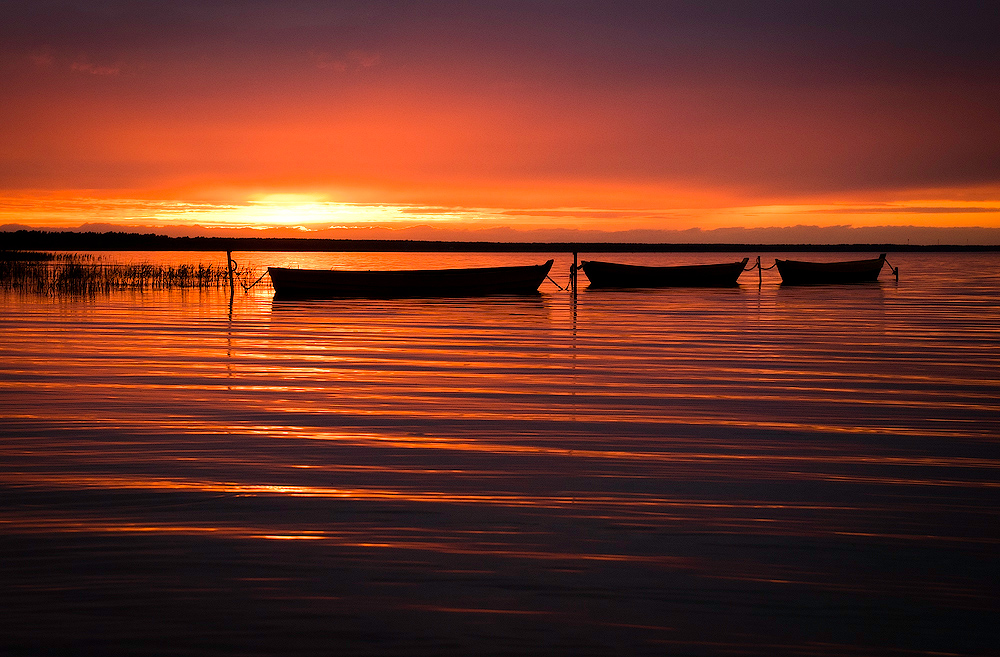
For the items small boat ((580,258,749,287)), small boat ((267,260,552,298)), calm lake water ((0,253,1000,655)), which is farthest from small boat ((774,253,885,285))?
calm lake water ((0,253,1000,655))

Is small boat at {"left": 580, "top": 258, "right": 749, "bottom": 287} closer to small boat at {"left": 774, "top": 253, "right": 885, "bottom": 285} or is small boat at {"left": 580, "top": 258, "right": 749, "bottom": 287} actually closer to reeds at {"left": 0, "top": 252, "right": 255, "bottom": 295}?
small boat at {"left": 774, "top": 253, "right": 885, "bottom": 285}

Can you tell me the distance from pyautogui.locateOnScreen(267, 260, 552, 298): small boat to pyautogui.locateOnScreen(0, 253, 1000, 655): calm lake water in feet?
68.4

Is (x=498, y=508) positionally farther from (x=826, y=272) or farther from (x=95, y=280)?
(x=826, y=272)

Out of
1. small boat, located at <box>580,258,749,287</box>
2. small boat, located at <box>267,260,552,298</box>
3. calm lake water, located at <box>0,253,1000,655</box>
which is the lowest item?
calm lake water, located at <box>0,253,1000,655</box>

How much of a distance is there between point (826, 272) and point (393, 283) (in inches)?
1143

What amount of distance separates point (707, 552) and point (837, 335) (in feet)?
49.9

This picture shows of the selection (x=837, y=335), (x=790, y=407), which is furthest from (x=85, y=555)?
(x=837, y=335)

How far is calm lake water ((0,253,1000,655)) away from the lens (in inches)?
158

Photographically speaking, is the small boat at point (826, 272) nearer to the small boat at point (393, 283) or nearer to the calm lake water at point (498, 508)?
the small boat at point (393, 283)

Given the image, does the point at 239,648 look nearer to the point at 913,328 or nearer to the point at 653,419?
the point at 653,419

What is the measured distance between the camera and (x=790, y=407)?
383 inches

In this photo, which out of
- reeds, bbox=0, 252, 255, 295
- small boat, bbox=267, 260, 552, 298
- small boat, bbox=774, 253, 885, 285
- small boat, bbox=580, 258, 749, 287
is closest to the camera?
reeds, bbox=0, 252, 255, 295

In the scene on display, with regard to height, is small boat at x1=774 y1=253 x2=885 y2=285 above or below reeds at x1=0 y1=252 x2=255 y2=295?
above

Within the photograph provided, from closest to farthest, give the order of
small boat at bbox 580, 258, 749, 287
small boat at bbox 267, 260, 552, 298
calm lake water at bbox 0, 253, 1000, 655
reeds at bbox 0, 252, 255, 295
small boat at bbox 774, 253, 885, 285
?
1. calm lake water at bbox 0, 253, 1000, 655
2. reeds at bbox 0, 252, 255, 295
3. small boat at bbox 267, 260, 552, 298
4. small boat at bbox 580, 258, 749, 287
5. small boat at bbox 774, 253, 885, 285
